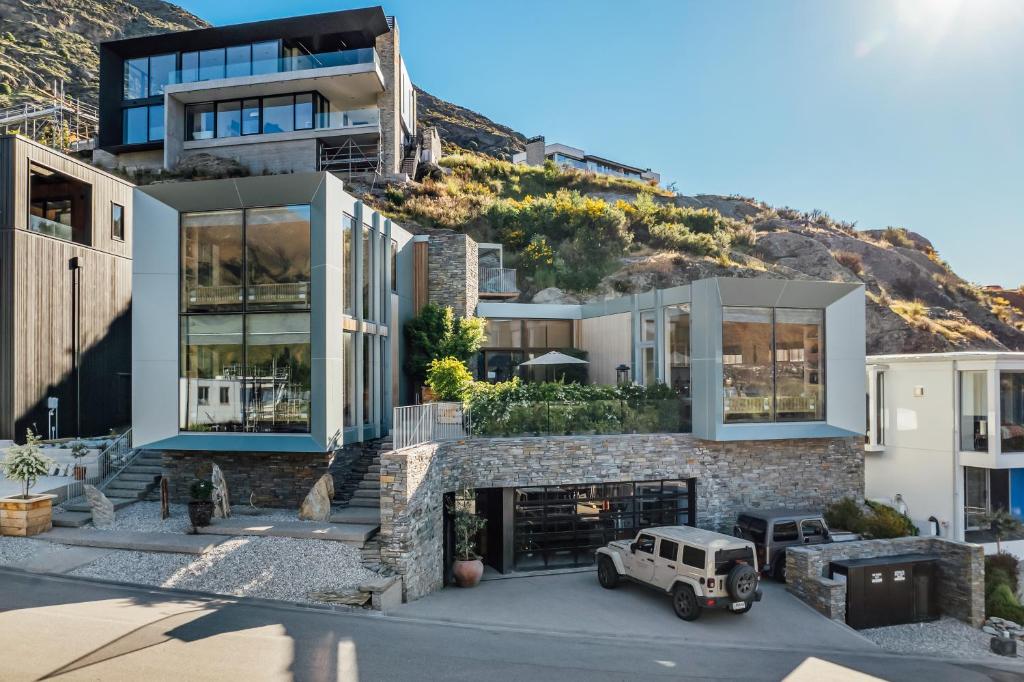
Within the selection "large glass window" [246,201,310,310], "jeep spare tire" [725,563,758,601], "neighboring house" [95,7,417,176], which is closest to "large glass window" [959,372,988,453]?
"jeep spare tire" [725,563,758,601]

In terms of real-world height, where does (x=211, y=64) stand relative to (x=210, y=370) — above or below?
above

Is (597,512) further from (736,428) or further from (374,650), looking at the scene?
(374,650)

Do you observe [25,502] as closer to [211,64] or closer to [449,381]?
[449,381]

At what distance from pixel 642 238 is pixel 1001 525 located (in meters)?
26.0

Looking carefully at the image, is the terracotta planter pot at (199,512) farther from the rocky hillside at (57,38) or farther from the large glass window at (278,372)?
the rocky hillside at (57,38)

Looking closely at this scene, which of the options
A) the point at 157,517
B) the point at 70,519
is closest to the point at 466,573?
the point at 157,517

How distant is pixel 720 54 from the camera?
2073cm

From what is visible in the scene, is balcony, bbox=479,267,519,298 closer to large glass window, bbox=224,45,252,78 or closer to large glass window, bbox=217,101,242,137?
large glass window, bbox=224,45,252,78

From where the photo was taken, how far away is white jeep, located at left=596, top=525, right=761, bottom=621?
1101 centimetres

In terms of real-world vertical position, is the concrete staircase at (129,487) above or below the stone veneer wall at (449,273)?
below

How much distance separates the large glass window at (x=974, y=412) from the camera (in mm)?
16266

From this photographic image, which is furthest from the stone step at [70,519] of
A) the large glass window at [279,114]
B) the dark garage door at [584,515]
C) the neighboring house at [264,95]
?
the large glass window at [279,114]

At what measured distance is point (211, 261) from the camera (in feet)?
44.5

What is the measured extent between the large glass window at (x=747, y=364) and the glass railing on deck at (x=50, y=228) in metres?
18.4
